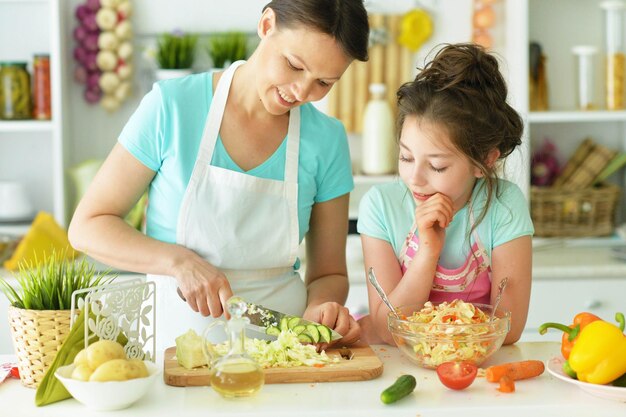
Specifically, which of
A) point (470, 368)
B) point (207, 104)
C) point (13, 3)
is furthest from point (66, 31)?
point (470, 368)

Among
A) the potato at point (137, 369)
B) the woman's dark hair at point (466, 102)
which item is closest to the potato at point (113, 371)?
the potato at point (137, 369)

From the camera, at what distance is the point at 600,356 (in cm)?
155

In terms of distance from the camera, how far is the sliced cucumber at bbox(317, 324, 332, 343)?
175 centimetres

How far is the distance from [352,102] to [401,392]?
2.27 m

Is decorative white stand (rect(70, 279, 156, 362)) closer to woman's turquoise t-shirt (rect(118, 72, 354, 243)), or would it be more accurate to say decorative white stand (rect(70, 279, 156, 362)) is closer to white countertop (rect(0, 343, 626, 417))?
white countertop (rect(0, 343, 626, 417))

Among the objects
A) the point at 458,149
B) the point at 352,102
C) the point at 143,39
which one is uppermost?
the point at 143,39

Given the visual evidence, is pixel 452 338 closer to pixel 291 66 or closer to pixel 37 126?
pixel 291 66

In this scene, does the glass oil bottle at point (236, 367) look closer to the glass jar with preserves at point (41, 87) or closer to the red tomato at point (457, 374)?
the red tomato at point (457, 374)

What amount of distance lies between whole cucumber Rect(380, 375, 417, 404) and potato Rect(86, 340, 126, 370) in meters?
0.44

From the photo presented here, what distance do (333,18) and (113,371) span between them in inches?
31.0

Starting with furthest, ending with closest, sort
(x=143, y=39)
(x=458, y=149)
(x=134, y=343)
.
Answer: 1. (x=143, y=39)
2. (x=458, y=149)
3. (x=134, y=343)

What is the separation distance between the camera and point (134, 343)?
1.65m

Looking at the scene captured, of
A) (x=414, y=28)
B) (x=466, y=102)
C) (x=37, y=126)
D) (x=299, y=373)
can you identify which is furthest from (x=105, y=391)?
(x=414, y=28)

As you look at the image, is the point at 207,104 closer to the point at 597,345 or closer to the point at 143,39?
the point at 597,345
